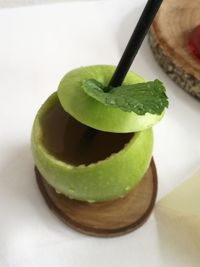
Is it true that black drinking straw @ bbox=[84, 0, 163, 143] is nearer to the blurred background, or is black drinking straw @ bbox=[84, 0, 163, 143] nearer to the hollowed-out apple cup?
the hollowed-out apple cup

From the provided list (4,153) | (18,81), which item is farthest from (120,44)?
(4,153)

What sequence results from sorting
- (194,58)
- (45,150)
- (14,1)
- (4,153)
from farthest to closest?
(14,1)
(194,58)
(4,153)
(45,150)

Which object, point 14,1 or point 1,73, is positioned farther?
point 14,1

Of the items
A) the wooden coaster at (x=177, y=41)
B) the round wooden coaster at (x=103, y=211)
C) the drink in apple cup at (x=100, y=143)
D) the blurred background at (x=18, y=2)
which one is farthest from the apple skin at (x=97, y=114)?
the blurred background at (x=18, y=2)

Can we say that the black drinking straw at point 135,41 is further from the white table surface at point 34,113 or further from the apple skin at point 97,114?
the white table surface at point 34,113

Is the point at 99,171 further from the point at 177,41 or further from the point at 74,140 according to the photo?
the point at 177,41

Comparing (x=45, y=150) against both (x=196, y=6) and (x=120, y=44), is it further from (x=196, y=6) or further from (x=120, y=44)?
(x=196, y=6)

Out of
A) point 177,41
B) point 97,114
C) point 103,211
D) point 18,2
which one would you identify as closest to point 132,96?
point 97,114
